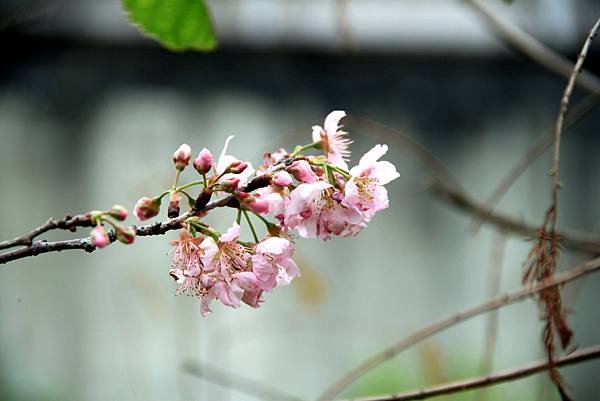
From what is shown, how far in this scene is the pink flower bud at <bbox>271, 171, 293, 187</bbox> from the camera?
1.63 feet

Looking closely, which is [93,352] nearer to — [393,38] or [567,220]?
[393,38]

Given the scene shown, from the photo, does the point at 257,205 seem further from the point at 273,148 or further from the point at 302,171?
the point at 273,148

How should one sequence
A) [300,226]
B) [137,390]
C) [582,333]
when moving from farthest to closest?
1. [582,333]
2. [137,390]
3. [300,226]

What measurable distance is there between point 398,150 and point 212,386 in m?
0.66

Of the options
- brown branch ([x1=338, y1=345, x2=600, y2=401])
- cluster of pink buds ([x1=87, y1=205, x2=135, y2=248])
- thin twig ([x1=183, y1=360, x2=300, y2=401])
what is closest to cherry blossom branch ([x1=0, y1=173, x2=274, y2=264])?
cluster of pink buds ([x1=87, y1=205, x2=135, y2=248])

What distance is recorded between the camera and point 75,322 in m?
1.73

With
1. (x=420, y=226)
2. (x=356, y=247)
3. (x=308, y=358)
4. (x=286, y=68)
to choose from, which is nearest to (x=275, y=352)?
(x=308, y=358)

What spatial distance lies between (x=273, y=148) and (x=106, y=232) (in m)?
1.28

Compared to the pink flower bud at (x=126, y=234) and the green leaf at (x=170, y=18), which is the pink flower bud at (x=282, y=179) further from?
the green leaf at (x=170, y=18)

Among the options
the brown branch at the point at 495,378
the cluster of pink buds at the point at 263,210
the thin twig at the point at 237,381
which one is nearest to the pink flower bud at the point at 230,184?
the cluster of pink buds at the point at 263,210

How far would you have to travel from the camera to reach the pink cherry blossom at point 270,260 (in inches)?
20.3

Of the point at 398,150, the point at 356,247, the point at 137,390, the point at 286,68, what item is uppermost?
the point at 286,68

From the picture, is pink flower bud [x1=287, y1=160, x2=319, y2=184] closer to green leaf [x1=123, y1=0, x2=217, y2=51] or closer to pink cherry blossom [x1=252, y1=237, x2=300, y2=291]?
pink cherry blossom [x1=252, y1=237, x2=300, y2=291]

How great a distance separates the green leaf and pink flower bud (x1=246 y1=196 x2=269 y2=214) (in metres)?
0.31
